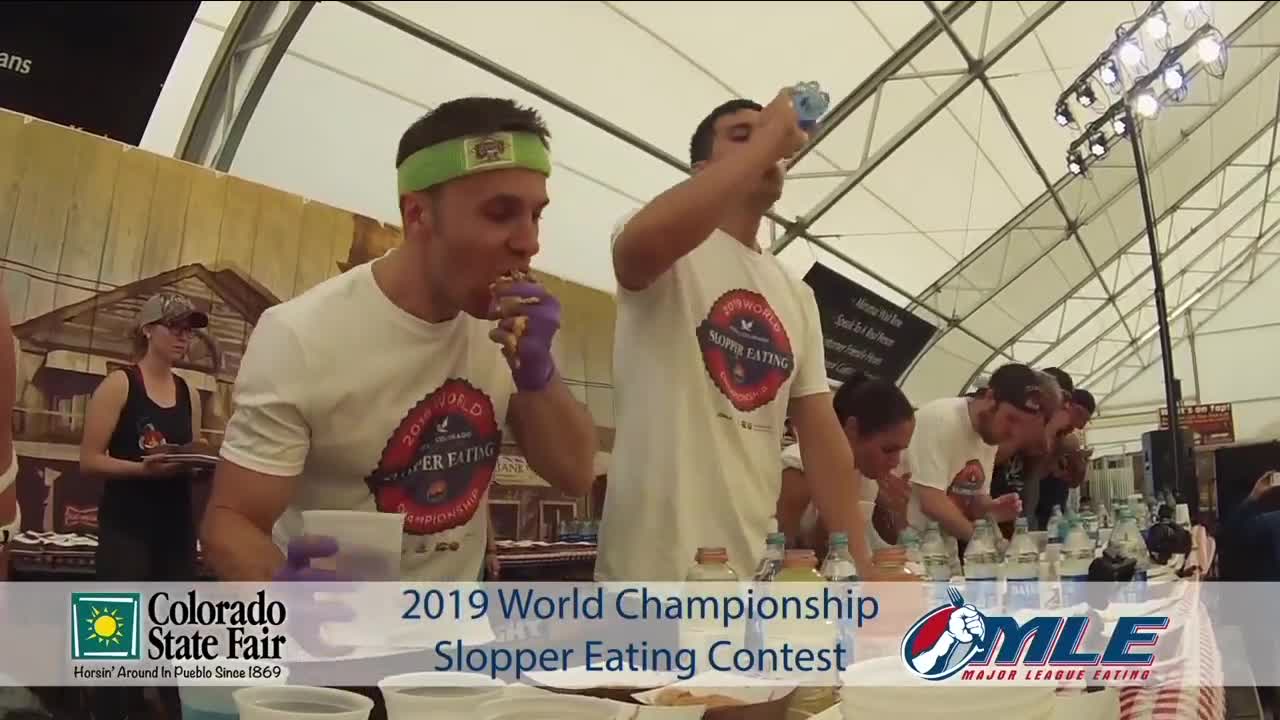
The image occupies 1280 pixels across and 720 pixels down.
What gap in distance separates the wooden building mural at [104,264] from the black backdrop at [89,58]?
0.13 m


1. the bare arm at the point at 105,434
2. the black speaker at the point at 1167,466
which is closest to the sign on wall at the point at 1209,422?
the black speaker at the point at 1167,466

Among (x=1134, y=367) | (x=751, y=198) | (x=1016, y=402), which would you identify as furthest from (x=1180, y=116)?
(x=751, y=198)

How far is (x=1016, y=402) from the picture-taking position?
2527 millimetres

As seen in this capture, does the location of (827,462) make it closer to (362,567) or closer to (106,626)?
(362,567)

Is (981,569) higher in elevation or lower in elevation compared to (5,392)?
lower

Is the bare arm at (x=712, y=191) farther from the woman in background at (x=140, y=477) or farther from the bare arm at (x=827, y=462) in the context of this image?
the woman in background at (x=140, y=477)

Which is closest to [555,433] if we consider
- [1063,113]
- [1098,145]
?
[1098,145]

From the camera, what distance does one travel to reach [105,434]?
8.49ft

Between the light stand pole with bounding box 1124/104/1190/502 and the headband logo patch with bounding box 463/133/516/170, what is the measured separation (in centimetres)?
167

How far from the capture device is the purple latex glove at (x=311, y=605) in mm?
823

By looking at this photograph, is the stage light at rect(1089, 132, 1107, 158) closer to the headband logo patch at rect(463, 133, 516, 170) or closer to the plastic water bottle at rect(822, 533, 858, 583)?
the plastic water bottle at rect(822, 533, 858, 583)

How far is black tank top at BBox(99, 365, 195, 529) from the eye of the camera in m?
2.57

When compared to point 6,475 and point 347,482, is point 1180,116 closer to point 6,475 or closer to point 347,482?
point 347,482

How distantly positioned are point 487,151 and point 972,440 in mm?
1838
